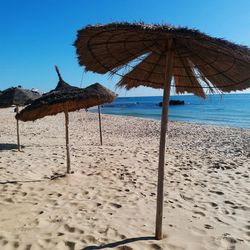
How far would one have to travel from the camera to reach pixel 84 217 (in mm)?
4426

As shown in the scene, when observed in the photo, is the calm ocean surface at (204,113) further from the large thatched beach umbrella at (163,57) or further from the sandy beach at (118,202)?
the sandy beach at (118,202)

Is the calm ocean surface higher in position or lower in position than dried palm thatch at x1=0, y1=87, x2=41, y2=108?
lower

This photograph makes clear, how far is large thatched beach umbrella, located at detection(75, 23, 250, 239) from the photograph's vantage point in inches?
119

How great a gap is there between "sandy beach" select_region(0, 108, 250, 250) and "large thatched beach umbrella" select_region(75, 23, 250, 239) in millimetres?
640

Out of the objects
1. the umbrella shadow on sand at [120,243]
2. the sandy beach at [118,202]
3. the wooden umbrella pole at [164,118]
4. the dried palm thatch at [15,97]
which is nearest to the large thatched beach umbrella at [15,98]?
the dried palm thatch at [15,97]

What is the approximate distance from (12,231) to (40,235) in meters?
→ 0.41

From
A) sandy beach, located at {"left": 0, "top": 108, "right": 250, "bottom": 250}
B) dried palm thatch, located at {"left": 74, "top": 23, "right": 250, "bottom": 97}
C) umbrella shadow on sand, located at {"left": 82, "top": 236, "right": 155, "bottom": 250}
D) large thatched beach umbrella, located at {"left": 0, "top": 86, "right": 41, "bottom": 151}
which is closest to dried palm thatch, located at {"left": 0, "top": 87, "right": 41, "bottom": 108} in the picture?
large thatched beach umbrella, located at {"left": 0, "top": 86, "right": 41, "bottom": 151}

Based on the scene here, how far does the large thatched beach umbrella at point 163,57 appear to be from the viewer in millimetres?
3035

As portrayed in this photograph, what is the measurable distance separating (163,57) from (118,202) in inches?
102

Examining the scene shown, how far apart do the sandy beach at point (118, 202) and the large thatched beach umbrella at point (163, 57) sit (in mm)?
640

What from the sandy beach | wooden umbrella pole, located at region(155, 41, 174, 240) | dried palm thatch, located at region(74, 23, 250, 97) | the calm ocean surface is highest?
dried palm thatch, located at region(74, 23, 250, 97)

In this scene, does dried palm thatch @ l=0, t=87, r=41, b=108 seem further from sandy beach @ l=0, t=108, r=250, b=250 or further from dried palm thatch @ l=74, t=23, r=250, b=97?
dried palm thatch @ l=74, t=23, r=250, b=97

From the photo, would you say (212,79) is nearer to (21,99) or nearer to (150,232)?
(150,232)

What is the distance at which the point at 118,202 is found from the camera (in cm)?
512
